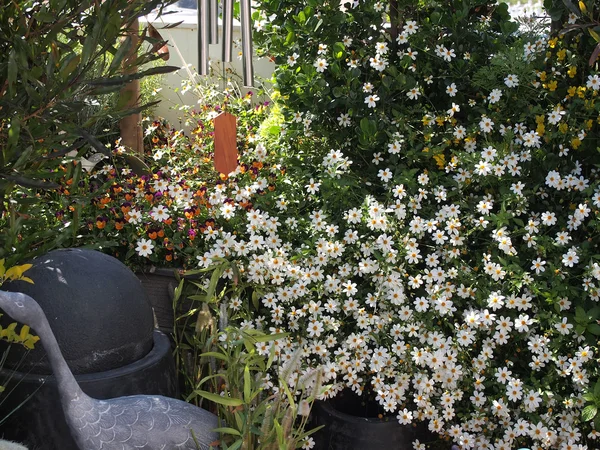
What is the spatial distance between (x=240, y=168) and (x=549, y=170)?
4.47 ft

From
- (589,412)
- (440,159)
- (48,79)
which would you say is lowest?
(589,412)

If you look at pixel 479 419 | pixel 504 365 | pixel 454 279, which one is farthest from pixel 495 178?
pixel 479 419

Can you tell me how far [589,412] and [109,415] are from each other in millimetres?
1684

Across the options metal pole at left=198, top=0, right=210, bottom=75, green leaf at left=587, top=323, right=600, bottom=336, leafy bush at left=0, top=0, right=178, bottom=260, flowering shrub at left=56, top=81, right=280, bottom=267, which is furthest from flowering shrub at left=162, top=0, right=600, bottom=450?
leafy bush at left=0, top=0, right=178, bottom=260

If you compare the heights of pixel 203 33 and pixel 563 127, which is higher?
pixel 203 33

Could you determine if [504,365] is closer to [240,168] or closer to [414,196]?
[414,196]

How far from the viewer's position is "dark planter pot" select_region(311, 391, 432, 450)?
9.53ft

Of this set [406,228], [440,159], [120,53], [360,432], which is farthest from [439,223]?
[120,53]

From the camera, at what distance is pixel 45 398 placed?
94.1 inches

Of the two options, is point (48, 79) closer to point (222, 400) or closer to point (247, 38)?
point (222, 400)

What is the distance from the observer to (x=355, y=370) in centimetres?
292

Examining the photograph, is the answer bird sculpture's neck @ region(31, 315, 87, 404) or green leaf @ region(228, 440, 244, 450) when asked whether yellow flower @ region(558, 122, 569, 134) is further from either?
bird sculpture's neck @ region(31, 315, 87, 404)

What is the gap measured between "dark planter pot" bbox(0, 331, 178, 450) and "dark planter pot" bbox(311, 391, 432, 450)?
2.73ft

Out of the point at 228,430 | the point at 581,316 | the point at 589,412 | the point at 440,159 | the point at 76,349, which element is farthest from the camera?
the point at 440,159
